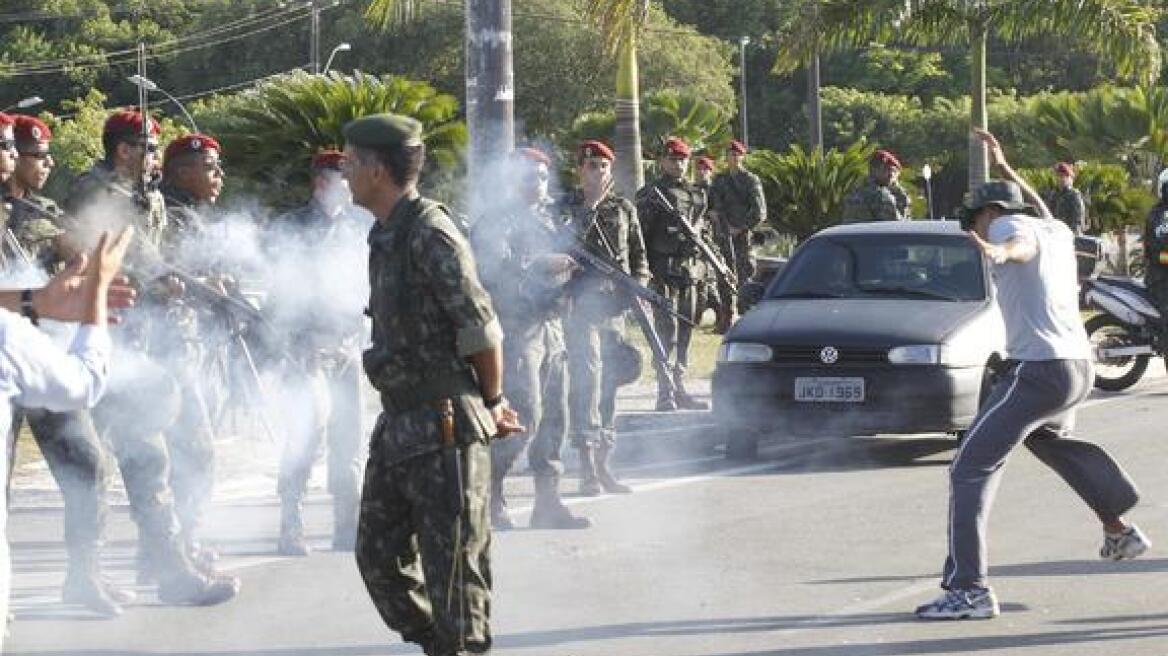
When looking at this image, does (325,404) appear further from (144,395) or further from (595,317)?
(595,317)

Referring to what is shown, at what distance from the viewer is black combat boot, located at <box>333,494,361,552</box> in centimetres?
1015

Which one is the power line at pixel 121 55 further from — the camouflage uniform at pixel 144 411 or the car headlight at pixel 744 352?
the camouflage uniform at pixel 144 411

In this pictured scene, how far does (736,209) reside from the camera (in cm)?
2109

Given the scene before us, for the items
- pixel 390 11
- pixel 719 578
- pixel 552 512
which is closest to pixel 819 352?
pixel 552 512

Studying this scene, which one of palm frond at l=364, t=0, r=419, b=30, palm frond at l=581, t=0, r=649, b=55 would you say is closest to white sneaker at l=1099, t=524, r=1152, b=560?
palm frond at l=364, t=0, r=419, b=30

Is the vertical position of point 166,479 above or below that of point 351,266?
below

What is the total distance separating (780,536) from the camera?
411 inches

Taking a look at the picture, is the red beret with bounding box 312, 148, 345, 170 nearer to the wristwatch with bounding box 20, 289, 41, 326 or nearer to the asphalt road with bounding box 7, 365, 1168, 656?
the asphalt road with bounding box 7, 365, 1168, 656

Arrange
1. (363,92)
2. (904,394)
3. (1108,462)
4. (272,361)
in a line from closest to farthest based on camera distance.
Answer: (1108,462) < (272,361) < (904,394) < (363,92)

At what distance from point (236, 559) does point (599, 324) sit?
7.88 feet

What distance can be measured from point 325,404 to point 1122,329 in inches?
375

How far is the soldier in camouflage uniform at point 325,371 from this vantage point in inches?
390

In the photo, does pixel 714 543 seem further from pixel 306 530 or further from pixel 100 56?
pixel 100 56

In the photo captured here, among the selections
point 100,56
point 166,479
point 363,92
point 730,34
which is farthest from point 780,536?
point 100,56
